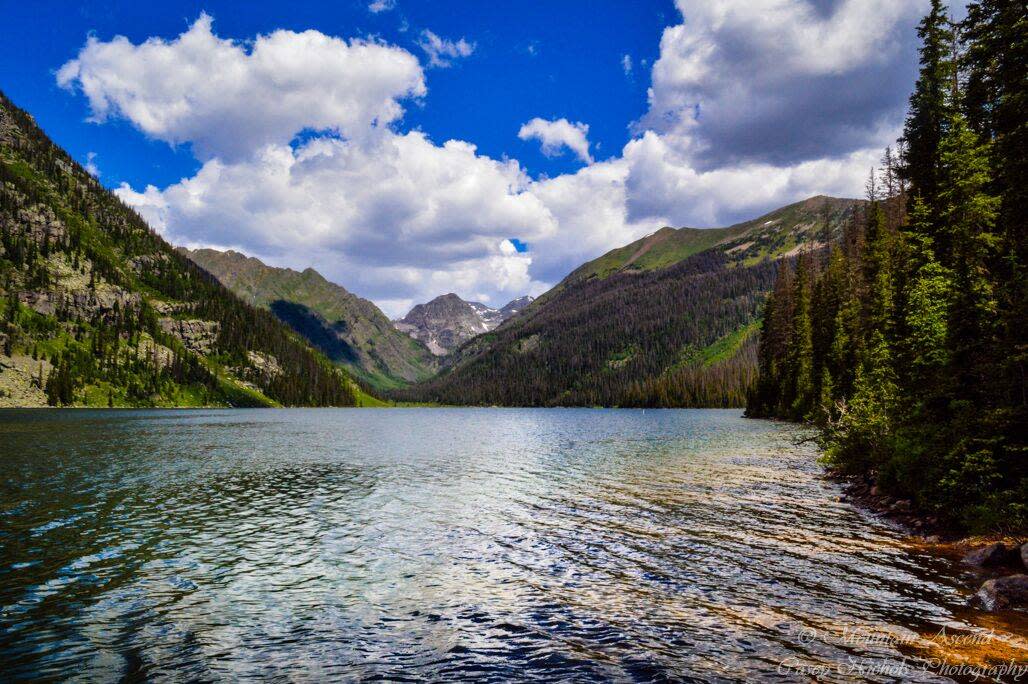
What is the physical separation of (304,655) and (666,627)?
9895 millimetres

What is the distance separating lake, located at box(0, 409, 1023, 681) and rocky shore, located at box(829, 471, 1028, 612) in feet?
2.99

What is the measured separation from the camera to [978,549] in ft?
69.9

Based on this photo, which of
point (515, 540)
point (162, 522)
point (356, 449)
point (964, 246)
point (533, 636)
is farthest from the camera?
point (356, 449)

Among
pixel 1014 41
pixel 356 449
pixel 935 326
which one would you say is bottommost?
pixel 356 449

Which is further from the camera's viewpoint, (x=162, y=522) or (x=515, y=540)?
(x=162, y=522)

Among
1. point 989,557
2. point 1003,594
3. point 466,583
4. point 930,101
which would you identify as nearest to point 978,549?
point 989,557

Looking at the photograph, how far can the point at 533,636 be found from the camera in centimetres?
1510

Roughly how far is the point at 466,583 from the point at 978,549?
2022 cm

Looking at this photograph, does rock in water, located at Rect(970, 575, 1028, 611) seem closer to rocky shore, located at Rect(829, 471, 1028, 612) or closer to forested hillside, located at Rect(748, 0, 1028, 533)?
rocky shore, located at Rect(829, 471, 1028, 612)

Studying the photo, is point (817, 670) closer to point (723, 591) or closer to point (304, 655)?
point (723, 591)

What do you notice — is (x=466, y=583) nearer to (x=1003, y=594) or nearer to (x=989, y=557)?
(x=1003, y=594)

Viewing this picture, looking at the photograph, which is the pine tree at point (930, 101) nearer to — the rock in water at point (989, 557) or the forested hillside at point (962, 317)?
the forested hillside at point (962, 317)

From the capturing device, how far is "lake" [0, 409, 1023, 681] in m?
13.5

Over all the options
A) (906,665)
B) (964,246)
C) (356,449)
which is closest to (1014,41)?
(964,246)
